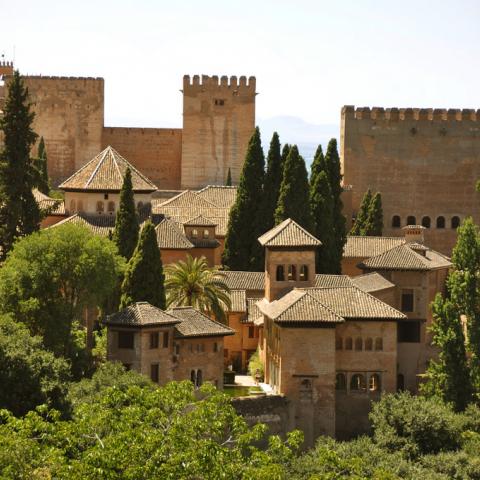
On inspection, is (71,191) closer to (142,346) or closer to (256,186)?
(256,186)

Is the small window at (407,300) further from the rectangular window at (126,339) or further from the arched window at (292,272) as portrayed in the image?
the rectangular window at (126,339)

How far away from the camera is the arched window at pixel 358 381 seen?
156ft

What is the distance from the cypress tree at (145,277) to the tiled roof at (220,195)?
15.5m

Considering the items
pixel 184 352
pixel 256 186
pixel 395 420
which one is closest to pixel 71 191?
pixel 256 186

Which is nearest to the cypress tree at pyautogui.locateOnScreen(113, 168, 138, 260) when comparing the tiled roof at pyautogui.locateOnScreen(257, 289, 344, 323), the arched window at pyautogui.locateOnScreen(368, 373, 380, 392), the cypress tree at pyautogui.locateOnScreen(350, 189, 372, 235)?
the tiled roof at pyautogui.locateOnScreen(257, 289, 344, 323)

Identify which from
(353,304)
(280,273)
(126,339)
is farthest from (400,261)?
(126,339)

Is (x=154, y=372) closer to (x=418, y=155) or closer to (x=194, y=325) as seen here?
(x=194, y=325)

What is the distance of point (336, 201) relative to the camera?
5975 cm

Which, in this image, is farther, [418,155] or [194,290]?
[418,155]

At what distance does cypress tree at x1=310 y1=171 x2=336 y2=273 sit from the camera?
2197 inches

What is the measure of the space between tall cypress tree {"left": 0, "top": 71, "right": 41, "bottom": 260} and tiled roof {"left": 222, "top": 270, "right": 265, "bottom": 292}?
7.64 metres

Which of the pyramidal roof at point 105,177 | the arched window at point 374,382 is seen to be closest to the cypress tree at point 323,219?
the pyramidal roof at point 105,177

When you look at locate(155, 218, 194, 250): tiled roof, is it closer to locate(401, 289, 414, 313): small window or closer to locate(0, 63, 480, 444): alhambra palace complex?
locate(0, 63, 480, 444): alhambra palace complex

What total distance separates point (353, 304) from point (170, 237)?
8.87 metres
